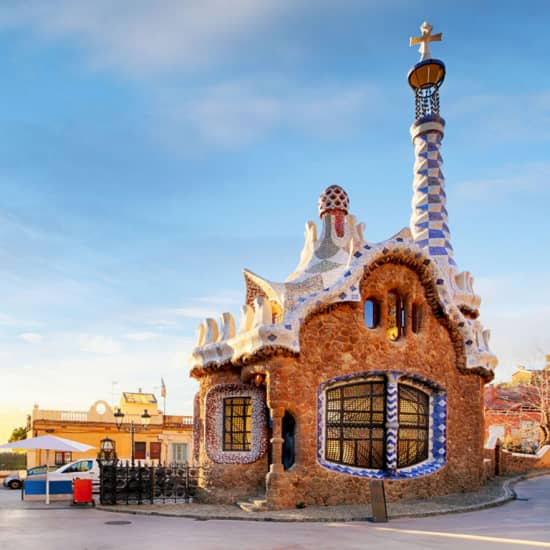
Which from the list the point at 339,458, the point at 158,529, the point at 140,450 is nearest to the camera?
the point at 158,529

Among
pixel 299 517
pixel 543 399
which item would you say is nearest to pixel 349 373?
pixel 299 517

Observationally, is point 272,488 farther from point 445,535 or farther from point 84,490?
point 84,490

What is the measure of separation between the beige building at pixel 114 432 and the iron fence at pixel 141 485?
48.9 ft

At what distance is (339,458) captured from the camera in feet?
47.1

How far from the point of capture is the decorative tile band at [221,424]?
601 inches

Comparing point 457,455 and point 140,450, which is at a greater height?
point 457,455

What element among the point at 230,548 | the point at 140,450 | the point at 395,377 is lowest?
the point at 140,450

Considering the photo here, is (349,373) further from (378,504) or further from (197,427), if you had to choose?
(197,427)

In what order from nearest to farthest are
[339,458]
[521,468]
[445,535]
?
1. [445,535]
2. [339,458]
3. [521,468]

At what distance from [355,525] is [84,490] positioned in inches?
279

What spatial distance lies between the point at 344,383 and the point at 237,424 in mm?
2863

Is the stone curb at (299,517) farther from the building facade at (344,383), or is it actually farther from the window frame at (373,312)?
the window frame at (373,312)

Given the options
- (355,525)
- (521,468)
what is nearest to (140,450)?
(521,468)

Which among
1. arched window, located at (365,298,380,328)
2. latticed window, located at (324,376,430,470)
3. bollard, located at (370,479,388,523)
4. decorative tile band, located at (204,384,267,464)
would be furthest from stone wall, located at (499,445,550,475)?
bollard, located at (370,479,388,523)
